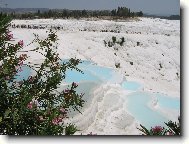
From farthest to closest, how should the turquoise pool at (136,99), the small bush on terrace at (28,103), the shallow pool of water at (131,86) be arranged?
the shallow pool of water at (131,86) → the turquoise pool at (136,99) → the small bush on terrace at (28,103)

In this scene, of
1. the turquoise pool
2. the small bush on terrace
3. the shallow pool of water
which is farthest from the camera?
the shallow pool of water

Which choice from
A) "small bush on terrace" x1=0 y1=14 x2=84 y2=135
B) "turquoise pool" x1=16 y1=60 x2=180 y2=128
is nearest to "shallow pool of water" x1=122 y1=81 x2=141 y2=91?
"turquoise pool" x1=16 y1=60 x2=180 y2=128

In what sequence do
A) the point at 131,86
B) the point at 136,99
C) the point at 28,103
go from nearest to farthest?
the point at 28,103 < the point at 136,99 < the point at 131,86

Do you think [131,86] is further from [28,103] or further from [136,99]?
[28,103]

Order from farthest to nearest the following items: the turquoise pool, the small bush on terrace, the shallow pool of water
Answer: the shallow pool of water
the turquoise pool
the small bush on terrace

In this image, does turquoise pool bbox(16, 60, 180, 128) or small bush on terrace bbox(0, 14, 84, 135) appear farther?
turquoise pool bbox(16, 60, 180, 128)

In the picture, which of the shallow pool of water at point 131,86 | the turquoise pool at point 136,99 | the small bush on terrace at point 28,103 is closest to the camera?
the small bush on terrace at point 28,103

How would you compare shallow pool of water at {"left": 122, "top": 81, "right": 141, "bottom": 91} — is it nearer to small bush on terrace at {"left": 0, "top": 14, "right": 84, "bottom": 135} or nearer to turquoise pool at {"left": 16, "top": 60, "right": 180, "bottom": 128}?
turquoise pool at {"left": 16, "top": 60, "right": 180, "bottom": 128}

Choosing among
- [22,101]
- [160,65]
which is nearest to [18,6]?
[22,101]

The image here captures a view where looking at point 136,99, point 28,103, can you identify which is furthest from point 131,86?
point 28,103

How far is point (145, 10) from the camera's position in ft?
11.1

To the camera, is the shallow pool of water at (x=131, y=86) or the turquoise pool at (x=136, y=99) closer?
the turquoise pool at (x=136, y=99)

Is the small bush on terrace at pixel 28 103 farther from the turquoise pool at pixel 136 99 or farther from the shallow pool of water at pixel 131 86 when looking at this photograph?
the shallow pool of water at pixel 131 86

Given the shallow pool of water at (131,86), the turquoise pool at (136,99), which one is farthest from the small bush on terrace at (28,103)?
the shallow pool of water at (131,86)
